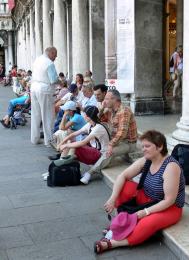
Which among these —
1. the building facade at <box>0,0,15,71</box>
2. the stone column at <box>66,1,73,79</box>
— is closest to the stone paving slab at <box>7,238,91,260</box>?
the stone column at <box>66,1,73,79</box>

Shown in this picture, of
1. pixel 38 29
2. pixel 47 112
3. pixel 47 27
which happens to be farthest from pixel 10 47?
pixel 47 112

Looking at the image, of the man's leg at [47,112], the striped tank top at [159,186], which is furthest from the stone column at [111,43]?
the striped tank top at [159,186]

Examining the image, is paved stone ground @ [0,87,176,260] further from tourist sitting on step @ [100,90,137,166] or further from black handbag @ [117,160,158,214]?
tourist sitting on step @ [100,90,137,166]

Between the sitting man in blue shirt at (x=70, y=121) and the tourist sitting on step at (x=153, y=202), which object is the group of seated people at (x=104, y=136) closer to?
the sitting man in blue shirt at (x=70, y=121)

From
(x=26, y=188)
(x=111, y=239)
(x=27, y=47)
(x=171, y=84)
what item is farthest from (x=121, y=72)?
(x=27, y=47)

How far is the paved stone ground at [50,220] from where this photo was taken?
4.97m

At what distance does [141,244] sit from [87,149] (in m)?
2.81

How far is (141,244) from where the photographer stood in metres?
5.06

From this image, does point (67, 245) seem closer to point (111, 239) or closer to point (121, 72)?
point (111, 239)

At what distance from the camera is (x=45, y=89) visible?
10180mm

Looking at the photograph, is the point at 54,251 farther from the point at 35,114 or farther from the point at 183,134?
the point at 35,114

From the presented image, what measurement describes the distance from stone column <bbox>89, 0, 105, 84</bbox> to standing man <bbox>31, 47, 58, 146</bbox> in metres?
4.66

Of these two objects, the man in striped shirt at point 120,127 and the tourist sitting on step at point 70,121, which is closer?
the man in striped shirt at point 120,127

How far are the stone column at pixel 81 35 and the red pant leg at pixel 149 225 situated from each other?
10967 millimetres
